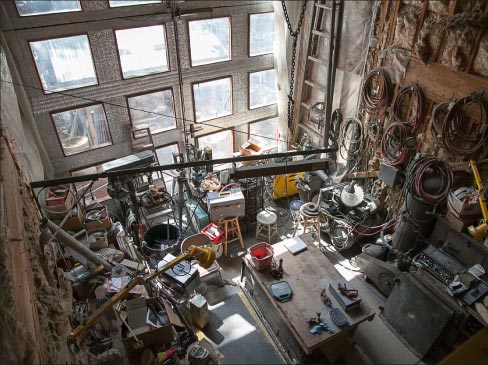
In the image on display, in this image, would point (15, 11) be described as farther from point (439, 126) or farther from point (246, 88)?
point (439, 126)

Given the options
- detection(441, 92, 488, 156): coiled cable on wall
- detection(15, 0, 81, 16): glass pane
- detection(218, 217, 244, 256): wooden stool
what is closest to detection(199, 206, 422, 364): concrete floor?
detection(218, 217, 244, 256): wooden stool

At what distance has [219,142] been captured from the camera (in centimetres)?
1109

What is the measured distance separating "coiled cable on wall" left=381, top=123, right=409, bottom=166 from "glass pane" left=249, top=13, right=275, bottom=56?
15.0ft

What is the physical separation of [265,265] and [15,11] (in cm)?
699

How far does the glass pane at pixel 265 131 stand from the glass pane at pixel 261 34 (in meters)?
2.24

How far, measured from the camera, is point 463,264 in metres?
6.15

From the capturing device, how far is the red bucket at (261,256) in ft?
20.6

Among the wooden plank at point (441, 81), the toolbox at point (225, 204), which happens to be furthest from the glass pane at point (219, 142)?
the wooden plank at point (441, 81)

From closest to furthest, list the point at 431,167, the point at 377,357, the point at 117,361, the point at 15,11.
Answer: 1. the point at 117,361
2. the point at 377,357
3. the point at 431,167
4. the point at 15,11

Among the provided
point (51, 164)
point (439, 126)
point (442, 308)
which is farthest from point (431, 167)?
point (51, 164)

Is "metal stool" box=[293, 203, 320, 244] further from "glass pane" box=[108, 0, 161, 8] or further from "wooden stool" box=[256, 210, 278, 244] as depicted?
"glass pane" box=[108, 0, 161, 8]

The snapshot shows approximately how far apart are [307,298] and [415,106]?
437 cm

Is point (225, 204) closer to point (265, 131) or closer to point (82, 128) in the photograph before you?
point (82, 128)

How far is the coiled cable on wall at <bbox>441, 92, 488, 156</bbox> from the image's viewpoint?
19.1ft
